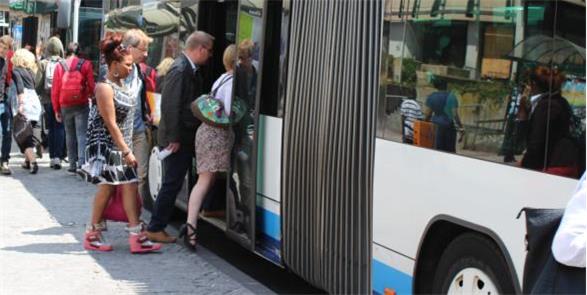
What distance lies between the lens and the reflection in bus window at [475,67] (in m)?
4.36

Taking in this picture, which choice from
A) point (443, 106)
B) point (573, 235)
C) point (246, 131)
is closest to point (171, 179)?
point (246, 131)

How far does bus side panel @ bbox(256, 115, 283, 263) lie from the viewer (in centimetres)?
721

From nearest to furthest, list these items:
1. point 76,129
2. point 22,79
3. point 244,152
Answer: point 244,152, point 76,129, point 22,79

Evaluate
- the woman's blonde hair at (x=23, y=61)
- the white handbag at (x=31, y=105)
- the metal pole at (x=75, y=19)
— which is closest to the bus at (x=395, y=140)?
the white handbag at (x=31, y=105)

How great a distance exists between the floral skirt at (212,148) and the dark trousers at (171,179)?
0.46 metres

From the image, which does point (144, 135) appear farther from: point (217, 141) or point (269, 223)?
point (269, 223)

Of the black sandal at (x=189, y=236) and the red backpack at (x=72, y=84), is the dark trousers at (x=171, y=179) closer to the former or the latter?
the black sandal at (x=189, y=236)

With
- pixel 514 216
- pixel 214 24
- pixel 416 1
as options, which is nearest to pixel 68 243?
pixel 214 24

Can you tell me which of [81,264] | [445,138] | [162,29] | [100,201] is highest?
[162,29]

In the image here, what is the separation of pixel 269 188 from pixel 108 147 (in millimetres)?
1729

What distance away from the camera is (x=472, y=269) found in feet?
16.6

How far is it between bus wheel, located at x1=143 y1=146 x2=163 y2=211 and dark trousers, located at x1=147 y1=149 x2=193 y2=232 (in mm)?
669

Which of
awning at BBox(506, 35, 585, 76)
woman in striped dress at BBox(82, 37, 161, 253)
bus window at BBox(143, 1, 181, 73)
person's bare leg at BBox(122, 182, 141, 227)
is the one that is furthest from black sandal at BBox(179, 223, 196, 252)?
awning at BBox(506, 35, 585, 76)

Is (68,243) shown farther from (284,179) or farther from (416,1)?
(416,1)
